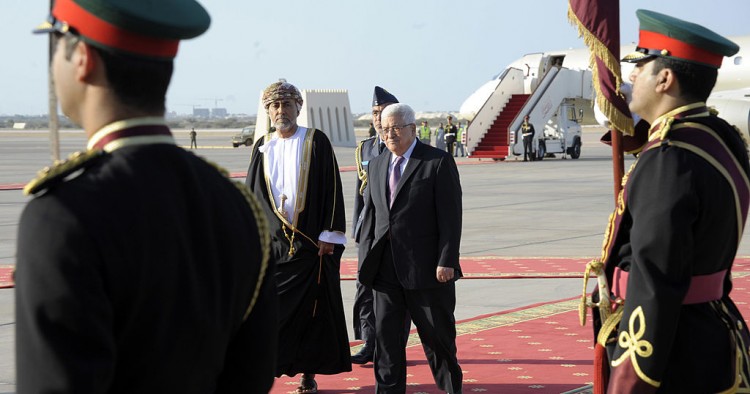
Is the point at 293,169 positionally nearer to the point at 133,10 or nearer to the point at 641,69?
the point at 641,69

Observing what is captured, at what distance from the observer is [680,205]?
10.6 ft

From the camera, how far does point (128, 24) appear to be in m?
1.97

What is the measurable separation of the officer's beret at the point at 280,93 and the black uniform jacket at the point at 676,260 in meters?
3.59

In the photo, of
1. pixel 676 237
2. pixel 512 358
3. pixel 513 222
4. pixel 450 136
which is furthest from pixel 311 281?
pixel 450 136

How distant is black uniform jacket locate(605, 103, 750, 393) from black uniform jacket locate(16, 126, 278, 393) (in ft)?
4.79

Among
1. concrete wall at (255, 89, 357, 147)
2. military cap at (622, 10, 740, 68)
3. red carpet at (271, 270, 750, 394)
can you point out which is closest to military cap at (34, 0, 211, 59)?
military cap at (622, 10, 740, 68)

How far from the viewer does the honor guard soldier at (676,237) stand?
127 inches

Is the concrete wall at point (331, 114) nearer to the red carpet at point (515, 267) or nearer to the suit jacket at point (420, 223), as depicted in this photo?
the red carpet at point (515, 267)

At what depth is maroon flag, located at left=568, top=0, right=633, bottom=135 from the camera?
13.9 ft

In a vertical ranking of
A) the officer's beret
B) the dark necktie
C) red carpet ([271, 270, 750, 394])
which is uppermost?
the officer's beret

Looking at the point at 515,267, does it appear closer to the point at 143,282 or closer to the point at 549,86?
the point at 143,282

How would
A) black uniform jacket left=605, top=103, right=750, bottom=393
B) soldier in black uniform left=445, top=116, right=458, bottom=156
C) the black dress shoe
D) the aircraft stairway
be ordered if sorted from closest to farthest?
1. black uniform jacket left=605, top=103, right=750, bottom=393
2. the black dress shoe
3. the aircraft stairway
4. soldier in black uniform left=445, top=116, right=458, bottom=156

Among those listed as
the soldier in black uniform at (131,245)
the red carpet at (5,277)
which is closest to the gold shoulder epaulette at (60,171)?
the soldier in black uniform at (131,245)

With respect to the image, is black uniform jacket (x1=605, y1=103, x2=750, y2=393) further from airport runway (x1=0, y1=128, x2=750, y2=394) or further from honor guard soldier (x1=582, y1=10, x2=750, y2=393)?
airport runway (x1=0, y1=128, x2=750, y2=394)
